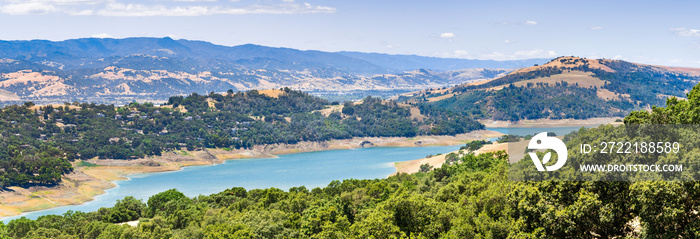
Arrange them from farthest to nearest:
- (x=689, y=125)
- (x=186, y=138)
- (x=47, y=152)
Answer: (x=186, y=138) < (x=47, y=152) < (x=689, y=125)

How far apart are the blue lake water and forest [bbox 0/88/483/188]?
527 inches

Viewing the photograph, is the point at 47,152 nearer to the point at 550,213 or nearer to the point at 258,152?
the point at 258,152

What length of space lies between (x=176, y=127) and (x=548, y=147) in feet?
455

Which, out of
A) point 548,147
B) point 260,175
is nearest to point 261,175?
point 260,175

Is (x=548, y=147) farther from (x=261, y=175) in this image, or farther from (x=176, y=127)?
(x=176, y=127)

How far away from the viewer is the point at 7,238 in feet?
136

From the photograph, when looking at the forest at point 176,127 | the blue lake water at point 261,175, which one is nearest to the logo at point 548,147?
the blue lake water at point 261,175

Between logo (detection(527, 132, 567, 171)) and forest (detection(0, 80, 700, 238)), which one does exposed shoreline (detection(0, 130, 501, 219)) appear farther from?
logo (detection(527, 132, 567, 171))

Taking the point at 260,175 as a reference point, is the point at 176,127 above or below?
above

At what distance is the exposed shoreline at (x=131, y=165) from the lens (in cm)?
8450

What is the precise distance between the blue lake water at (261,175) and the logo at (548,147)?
67.8 metres

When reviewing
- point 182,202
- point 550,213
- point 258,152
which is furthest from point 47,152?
point 550,213

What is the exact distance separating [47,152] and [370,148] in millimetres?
78170

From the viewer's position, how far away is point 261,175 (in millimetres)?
104000
